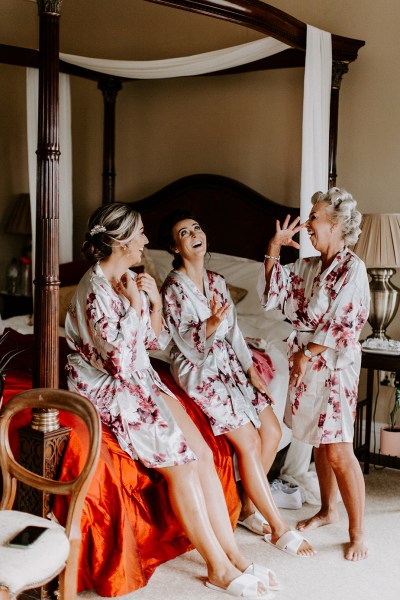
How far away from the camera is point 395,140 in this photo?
175 inches

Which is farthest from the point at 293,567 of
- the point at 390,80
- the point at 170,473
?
the point at 390,80

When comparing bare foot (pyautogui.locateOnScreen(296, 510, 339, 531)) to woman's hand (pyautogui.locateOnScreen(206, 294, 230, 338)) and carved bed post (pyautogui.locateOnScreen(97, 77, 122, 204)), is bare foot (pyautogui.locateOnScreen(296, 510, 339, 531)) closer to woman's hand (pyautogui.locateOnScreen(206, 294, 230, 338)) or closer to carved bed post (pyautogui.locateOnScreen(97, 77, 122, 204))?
woman's hand (pyautogui.locateOnScreen(206, 294, 230, 338))

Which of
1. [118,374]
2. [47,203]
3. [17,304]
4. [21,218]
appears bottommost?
[17,304]

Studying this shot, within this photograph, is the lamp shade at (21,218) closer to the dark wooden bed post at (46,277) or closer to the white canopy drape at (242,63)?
the white canopy drape at (242,63)

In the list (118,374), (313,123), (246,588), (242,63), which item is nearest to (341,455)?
(246,588)

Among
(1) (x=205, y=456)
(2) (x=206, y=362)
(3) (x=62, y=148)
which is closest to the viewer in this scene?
(1) (x=205, y=456)

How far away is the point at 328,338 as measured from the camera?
10.6 feet

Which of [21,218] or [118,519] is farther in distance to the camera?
[21,218]

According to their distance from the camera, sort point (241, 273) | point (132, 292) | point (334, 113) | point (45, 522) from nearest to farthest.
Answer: point (45, 522)
point (132, 292)
point (334, 113)
point (241, 273)

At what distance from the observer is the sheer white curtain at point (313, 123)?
154 inches

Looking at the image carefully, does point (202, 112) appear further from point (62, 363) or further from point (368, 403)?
point (62, 363)

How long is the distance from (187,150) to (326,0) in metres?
1.41

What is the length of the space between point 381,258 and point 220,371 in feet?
3.76

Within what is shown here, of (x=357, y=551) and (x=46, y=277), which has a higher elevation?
(x=46, y=277)
